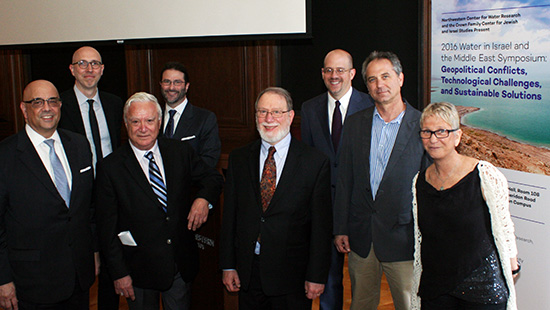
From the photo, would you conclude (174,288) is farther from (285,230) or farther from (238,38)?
(238,38)

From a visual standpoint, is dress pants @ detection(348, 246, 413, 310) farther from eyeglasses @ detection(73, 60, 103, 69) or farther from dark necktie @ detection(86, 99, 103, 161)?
eyeglasses @ detection(73, 60, 103, 69)

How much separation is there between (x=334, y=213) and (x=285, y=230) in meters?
0.46

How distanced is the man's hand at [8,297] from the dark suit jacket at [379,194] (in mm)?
1685

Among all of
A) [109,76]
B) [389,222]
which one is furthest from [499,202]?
[109,76]

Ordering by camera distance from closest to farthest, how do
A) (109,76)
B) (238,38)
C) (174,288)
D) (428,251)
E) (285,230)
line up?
(428,251), (285,230), (174,288), (238,38), (109,76)

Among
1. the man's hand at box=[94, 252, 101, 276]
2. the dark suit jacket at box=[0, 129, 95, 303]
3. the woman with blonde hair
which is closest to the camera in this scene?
the woman with blonde hair

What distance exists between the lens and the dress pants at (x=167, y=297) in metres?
2.67

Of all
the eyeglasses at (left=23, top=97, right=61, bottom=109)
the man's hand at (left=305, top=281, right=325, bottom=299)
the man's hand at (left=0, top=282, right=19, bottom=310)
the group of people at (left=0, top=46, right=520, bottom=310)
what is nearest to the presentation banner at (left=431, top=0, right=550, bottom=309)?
the group of people at (left=0, top=46, right=520, bottom=310)

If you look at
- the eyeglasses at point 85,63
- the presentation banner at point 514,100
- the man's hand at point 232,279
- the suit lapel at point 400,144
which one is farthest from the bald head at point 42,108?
the presentation banner at point 514,100

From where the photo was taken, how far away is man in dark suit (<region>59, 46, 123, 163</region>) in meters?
3.39

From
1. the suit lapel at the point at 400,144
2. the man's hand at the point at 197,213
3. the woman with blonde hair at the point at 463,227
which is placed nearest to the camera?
the woman with blonde hair at the point at 463,227

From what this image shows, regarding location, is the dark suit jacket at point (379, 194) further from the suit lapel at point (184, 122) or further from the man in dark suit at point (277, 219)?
the suit lapel at point (184, 122)

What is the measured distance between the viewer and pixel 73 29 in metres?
4.28

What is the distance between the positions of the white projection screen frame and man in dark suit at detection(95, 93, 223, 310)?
140cm
